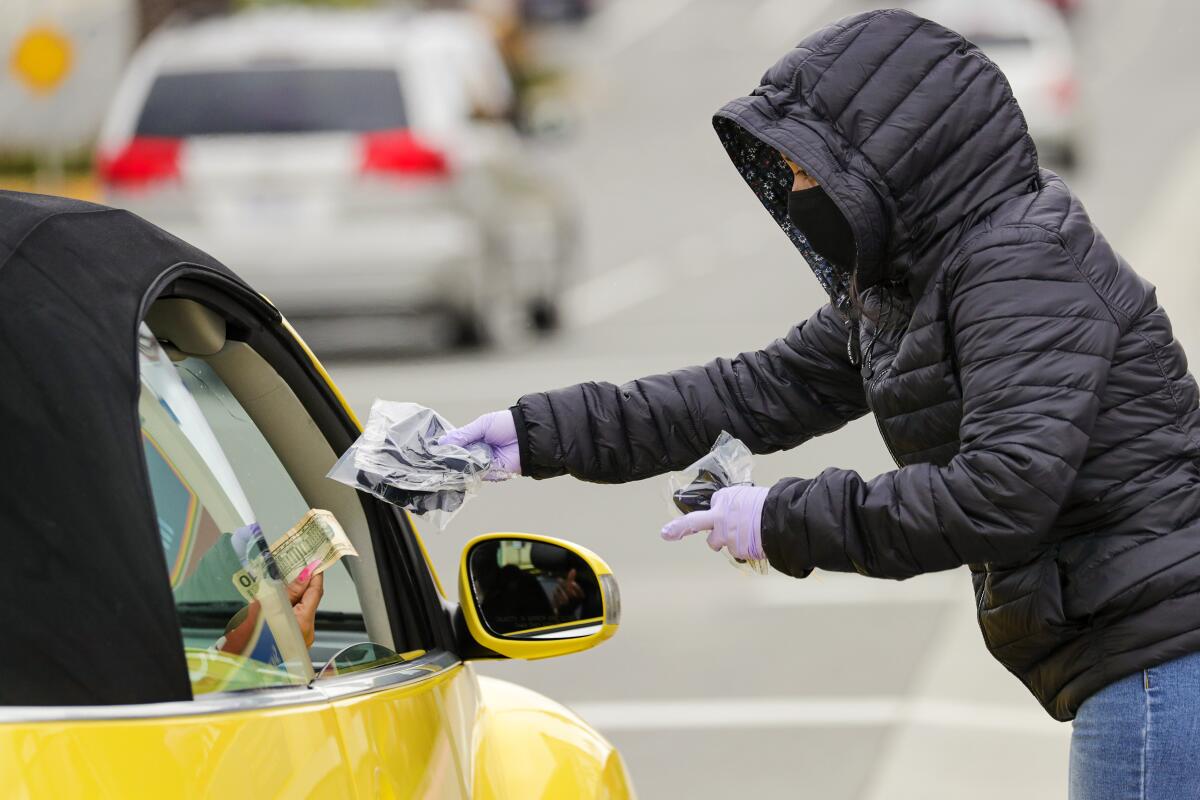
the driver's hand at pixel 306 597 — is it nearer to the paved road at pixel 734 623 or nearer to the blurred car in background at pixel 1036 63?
the paved road at pixel 734 623

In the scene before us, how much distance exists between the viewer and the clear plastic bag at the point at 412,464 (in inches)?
107

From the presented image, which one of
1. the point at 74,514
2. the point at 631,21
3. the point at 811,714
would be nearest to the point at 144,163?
the point at 811,714

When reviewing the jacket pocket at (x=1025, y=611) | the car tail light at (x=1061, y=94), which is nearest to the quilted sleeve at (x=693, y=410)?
the jacket pocket at (x=1025, y=611)

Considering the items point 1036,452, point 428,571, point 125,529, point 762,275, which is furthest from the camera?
point 762,275

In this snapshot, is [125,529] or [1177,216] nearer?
[125,529]

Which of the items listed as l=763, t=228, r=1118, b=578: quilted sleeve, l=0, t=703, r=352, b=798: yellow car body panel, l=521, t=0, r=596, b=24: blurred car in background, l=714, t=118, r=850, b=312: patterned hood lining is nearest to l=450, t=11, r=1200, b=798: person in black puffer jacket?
l=763, t=228, r=1118, b=578: quilted sleeve

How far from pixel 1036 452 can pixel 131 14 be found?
23.7 metres

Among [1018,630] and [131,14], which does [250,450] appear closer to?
[1018,630]

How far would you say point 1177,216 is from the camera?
20609mm

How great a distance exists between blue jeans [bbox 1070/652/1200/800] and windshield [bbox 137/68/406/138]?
10745 mm

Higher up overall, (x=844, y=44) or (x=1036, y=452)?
(x=844, y=44)

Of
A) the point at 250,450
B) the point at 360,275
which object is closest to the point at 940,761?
the point at 250,450

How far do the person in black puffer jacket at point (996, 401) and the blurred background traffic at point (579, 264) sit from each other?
3.30 m

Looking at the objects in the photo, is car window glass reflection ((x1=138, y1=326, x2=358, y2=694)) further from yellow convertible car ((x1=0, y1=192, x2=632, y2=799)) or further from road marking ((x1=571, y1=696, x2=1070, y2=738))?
road marking ((x1=571, y1=696, x2=1070, y2=738))
